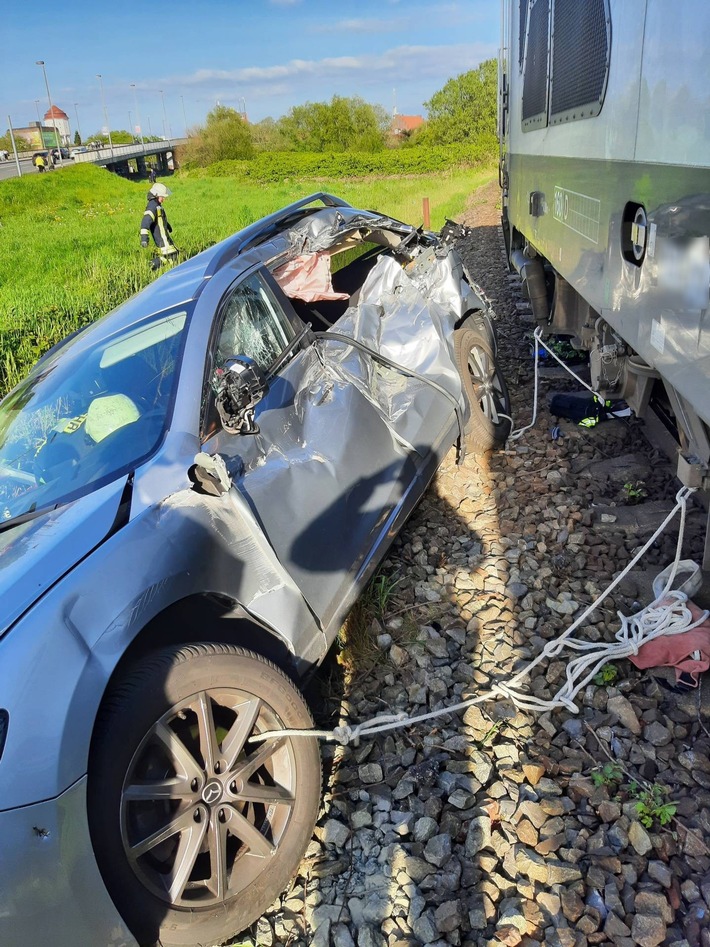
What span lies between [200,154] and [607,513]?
236 feet

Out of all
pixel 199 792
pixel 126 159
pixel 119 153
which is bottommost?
pixel 199 792

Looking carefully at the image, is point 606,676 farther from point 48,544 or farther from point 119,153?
point 119,153

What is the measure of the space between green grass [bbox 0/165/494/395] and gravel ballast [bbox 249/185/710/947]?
17.5ft

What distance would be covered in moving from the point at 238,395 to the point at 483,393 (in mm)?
2983

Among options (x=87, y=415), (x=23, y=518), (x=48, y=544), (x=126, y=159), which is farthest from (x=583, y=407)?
(x=126, y=159)

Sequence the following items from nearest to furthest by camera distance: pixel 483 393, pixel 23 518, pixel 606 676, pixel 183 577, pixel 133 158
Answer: pixel 183 577 < pixel 23 518 < pixel 606 676 < pixel 483 393 < pixel 133 158

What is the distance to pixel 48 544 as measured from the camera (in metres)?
2.07

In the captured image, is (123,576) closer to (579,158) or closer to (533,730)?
(533,730)

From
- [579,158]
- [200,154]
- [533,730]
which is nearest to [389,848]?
[533,730]

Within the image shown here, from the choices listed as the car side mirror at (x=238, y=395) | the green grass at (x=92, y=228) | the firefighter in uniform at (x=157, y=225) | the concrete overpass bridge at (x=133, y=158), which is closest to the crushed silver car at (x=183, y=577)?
the car side mirror at (x=238, y=395)

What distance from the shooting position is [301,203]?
4.75 m

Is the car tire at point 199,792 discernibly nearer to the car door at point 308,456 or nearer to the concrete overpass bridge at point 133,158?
the car door at point 308,456

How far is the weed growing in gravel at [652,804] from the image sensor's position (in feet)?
7.82

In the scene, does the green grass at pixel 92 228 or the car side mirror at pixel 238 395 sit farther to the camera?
the green grass at pixel 92 228
